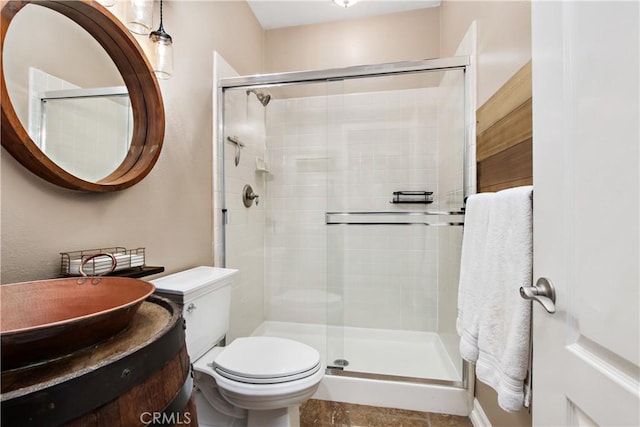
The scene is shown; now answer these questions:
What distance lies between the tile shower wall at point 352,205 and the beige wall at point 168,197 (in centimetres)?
77

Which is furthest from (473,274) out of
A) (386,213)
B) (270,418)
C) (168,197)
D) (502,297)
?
Answer: (168,197)

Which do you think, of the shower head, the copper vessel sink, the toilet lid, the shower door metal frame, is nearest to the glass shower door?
the shower door metal frame

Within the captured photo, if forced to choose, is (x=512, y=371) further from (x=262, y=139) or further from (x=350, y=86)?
(x=262, y=139)

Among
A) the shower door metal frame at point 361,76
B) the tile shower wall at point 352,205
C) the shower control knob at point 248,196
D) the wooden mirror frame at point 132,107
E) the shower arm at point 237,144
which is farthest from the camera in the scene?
the tile shower wall at point 352,205

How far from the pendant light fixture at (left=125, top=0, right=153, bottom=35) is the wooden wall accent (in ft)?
4.69

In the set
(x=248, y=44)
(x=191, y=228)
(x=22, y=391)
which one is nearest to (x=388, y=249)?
(x=191, y=228)

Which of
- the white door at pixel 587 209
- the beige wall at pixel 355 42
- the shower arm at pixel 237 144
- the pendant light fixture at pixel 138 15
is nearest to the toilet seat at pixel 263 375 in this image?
the white door at pixel 587 209

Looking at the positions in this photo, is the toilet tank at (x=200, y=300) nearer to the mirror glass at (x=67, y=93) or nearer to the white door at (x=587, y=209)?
the mirror glass at (x=67, y=93)

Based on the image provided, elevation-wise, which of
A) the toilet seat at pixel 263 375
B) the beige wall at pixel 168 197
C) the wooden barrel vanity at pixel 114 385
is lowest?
the toilet seat at pixel 263 375

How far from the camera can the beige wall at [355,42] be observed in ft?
7.75

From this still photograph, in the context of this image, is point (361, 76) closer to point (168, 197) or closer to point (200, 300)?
point (168, 197)

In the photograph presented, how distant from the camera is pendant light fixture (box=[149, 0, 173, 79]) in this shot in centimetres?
119

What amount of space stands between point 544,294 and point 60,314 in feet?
3.64

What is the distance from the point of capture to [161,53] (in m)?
1.19
